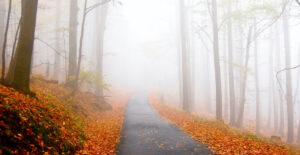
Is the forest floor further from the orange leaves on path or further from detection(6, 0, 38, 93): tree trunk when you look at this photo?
detection(6, 0, 38, 93): tree trunk

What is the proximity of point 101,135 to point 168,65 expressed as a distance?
55.1 metres

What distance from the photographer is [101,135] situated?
8469 mm

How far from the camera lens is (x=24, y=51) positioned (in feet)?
23.6

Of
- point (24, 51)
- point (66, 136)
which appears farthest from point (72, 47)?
point (66, 136)

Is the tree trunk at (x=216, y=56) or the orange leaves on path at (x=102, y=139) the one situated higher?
the tree trunk at (x=216, y=56)

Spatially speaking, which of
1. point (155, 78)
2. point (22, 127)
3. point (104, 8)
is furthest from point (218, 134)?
point (155, 78)

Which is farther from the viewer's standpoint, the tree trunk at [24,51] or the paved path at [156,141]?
the tree trunk at [24,51]

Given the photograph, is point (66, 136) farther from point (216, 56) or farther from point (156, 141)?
point (216, 56)

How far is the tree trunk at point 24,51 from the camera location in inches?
280

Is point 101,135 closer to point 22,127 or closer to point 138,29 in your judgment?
point 22,127

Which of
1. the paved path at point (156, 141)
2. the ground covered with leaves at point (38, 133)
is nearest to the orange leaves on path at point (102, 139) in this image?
the ground covered with leaves at point (38, 133)

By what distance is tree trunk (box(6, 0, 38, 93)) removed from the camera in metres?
7.11

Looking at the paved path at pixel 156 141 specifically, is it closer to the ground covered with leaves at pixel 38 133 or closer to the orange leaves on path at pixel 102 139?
the orange leaves on path at pixel 102 139

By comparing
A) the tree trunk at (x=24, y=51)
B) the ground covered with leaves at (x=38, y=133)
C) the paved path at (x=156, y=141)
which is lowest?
the paved path at (x=156, y=141)
